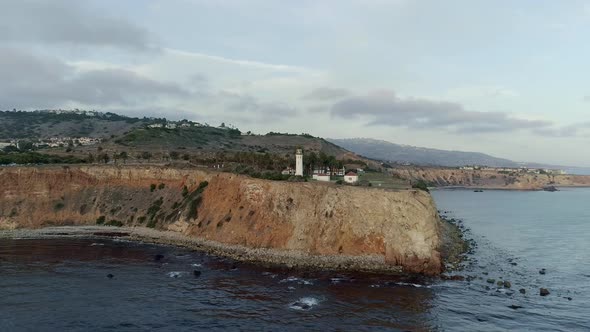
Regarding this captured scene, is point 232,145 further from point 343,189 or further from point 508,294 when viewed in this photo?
point 508,294

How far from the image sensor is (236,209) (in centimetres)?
7338

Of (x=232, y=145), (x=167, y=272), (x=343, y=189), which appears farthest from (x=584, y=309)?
(x=232, y=145)

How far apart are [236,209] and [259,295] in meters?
26.9

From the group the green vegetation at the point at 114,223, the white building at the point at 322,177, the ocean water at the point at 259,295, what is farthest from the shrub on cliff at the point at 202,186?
the white building at the point at 322,177

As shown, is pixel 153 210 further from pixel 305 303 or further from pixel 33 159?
pixel 305 303

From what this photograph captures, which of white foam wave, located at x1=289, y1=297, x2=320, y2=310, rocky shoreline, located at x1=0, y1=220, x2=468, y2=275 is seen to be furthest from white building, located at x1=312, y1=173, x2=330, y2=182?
white foam wave, located at x1=289, y1=297, x2=320, y2=310

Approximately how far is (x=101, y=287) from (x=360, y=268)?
3046 cm

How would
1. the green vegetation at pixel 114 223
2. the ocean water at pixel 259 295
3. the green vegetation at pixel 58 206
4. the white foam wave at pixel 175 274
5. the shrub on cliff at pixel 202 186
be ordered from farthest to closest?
1. the green vegetation at pixel 58 206
2. the green vegetation at pixel 114 223
3. the shrub on cliff at pixel 202 186
4. the white foam wave at pixel 175 274
5. the ocean water at pixel 259 295

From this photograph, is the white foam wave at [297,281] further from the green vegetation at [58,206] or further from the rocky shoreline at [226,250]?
the green vegetation at [58,206]

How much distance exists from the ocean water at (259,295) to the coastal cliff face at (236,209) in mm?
5868

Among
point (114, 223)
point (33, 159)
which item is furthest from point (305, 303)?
point (33, 159)

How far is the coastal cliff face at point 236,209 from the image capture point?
200 ft

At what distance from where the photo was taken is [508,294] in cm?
5034

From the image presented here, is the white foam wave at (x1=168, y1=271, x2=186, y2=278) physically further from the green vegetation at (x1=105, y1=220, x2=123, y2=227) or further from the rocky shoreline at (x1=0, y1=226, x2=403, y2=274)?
the green vegetation at (x1=105, y1=220, x2=123, y2=227)
